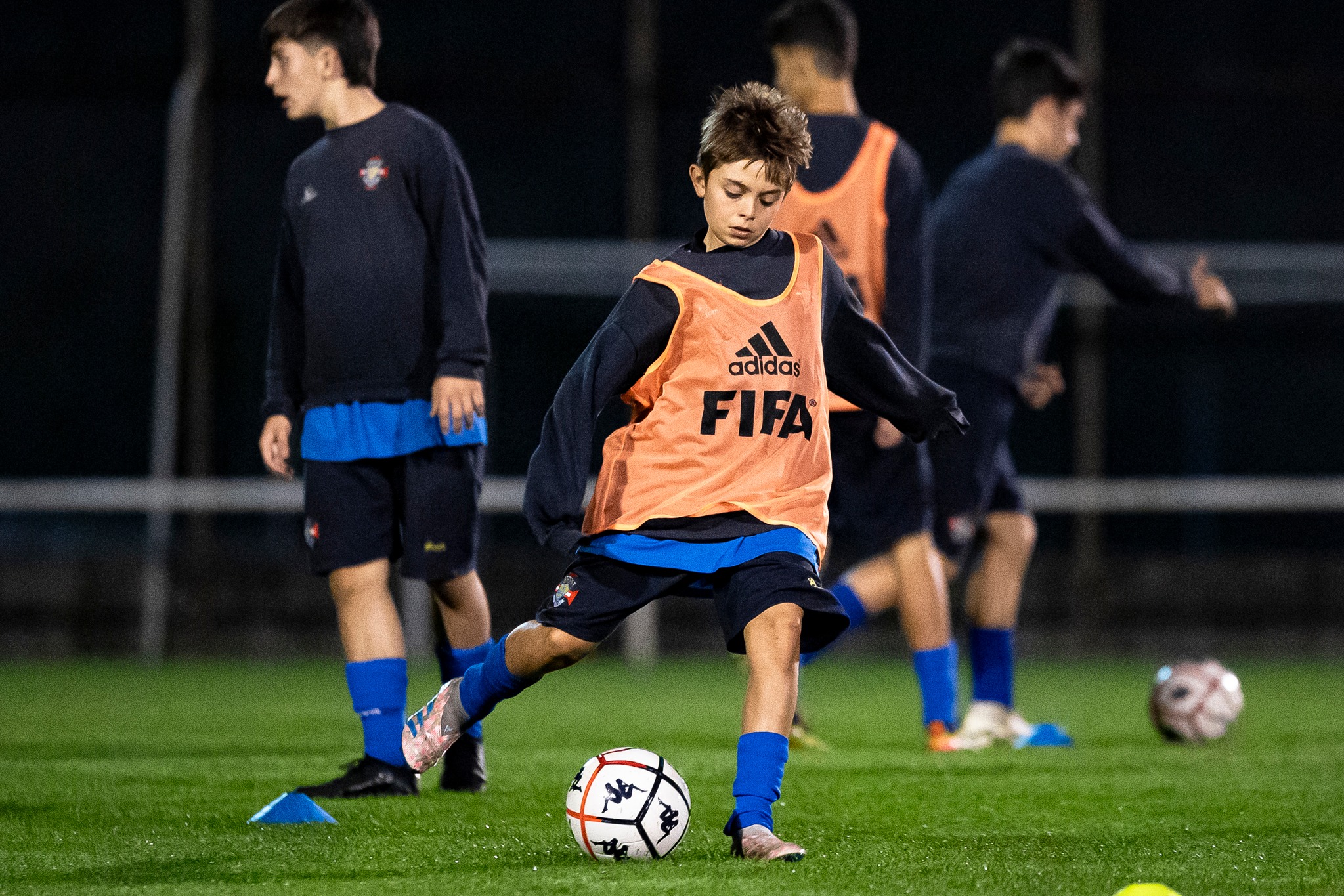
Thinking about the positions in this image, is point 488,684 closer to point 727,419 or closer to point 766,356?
point 727,419

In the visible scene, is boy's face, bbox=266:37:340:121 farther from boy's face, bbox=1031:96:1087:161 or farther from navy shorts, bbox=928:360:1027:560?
Result: boy's face, bbox=1031:96:1087:161

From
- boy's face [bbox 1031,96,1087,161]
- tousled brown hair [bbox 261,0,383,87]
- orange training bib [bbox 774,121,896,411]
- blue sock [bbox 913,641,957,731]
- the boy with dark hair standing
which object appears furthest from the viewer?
boy's face [bbox 1031,96,1087,161]

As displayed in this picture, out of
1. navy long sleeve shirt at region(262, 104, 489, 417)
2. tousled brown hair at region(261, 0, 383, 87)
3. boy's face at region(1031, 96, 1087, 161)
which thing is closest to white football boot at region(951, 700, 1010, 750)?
boy's face at region(1031, 96, 1087, 161)

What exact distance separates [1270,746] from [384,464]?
2873 mm

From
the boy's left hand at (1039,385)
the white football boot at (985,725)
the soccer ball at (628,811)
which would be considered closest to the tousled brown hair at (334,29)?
the soccer ball at (628,811)

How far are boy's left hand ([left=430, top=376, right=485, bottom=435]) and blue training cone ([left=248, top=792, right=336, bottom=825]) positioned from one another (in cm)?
90

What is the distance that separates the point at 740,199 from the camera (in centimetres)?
354

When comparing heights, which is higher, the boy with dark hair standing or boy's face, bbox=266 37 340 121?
boy's face, bbox=266 37 340 121

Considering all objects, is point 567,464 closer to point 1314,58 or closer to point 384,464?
point 384,464

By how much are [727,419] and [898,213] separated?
1.90 meters

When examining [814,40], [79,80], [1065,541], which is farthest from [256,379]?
[814,40]

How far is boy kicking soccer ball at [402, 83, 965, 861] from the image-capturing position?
3.43 meters

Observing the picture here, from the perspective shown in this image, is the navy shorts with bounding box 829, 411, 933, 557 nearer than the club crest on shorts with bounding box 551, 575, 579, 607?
No

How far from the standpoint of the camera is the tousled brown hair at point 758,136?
3484 mm
